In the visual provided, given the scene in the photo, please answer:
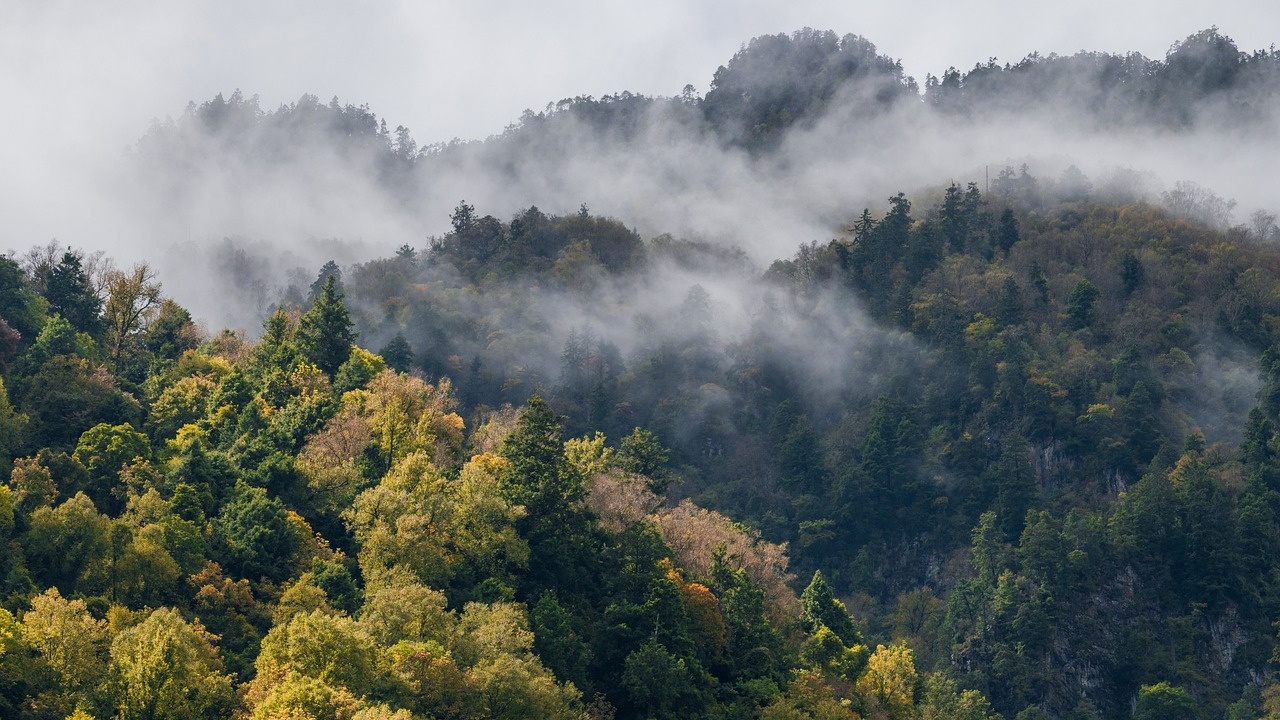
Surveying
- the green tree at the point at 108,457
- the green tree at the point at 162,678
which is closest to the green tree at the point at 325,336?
the green tree at the point at 108,457

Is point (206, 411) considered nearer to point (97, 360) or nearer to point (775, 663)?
point (97, 360)

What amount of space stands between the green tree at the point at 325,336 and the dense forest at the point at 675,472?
0.41m

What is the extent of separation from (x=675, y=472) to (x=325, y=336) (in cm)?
5492

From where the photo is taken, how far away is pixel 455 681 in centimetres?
6238

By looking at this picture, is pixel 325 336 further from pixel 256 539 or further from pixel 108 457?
pixel 256 539

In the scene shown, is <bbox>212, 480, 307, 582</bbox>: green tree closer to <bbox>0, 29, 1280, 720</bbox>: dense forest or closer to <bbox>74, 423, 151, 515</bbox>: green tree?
<bbox>0, 29, 1280, 720</bbox>: dense forest

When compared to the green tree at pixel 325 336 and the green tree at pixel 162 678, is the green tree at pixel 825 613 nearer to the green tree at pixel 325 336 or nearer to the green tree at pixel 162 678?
the green tree at pixel 325 336

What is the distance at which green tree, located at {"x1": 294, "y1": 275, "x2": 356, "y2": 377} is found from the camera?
99.2 m

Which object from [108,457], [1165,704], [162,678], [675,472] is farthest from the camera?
[675,472]

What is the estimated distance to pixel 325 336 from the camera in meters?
99.7

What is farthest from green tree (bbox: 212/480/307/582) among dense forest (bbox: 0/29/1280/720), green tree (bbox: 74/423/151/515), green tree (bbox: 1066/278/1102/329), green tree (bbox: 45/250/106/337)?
green tree (bbox: 1066/278/1102/329)

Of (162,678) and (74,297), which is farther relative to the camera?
(74,297)

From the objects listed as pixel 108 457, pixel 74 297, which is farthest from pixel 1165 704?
pixel 74 297

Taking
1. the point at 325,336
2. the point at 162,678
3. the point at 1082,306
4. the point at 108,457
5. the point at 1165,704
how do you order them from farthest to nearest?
the point at 1082,306, the point at 1165,704, the point at 325,336, the point at 108,457, the point at 162,678
